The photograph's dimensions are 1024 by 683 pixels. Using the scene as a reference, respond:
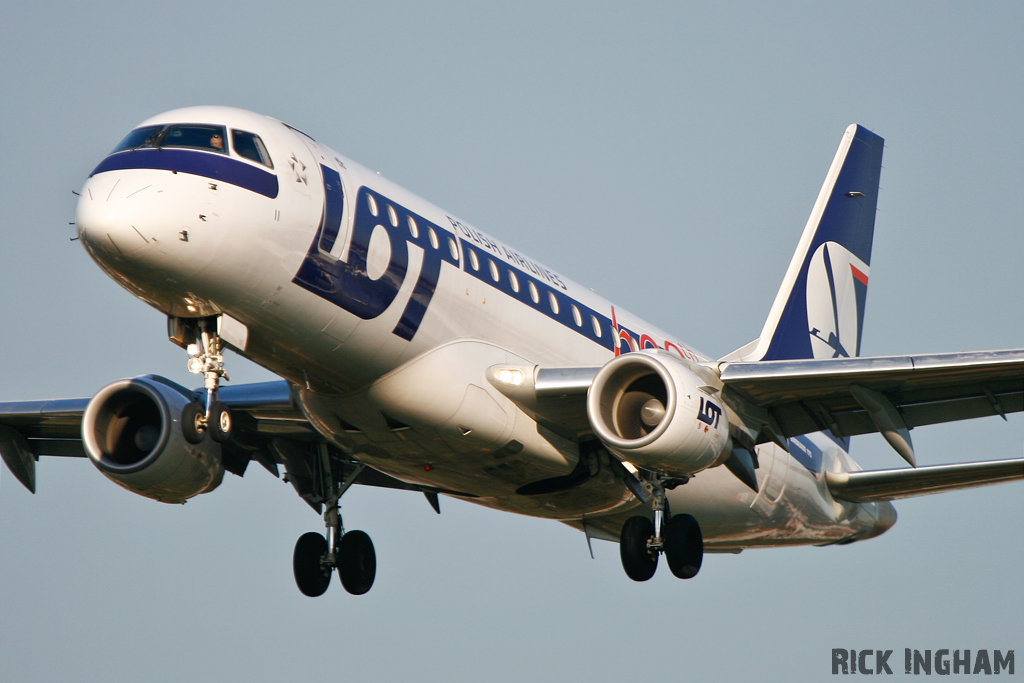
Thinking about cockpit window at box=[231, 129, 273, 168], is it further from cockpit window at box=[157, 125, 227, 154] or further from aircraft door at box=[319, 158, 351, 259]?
aircraft door at box=[319, 158, 351, 259]

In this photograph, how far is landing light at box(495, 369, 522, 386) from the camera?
19359 mm

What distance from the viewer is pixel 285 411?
21.8 metres

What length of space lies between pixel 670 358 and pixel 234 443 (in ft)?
29.4

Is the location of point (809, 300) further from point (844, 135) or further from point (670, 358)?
point (670, 358)

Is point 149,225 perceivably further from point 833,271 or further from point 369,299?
point 833,271

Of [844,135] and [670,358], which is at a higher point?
[844,135]

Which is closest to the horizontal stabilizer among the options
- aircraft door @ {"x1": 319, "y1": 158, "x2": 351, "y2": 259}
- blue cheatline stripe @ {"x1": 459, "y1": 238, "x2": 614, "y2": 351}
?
blue cheatline stripe @ {"x1": 459, "y1": 238, "x2": 614, "y2": 351}

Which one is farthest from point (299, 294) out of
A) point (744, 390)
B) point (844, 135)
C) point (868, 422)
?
point (844, 135)

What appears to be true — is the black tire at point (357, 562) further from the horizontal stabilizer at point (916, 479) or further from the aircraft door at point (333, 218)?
the horizontal stabilizer at point (916, 479)

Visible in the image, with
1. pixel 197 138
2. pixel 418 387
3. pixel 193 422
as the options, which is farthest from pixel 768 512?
pixel 197 138

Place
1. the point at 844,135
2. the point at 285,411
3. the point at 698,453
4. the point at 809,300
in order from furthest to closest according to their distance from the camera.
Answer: the point at 844,135 → the point at 809,300 → the point at 285,411 → the point at 698,453

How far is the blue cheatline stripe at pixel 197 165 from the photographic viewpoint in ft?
52.5

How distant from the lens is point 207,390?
1697 cm

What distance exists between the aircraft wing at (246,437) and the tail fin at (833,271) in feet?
27.3
